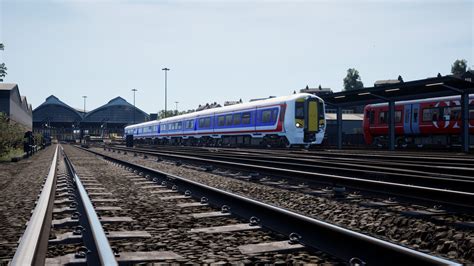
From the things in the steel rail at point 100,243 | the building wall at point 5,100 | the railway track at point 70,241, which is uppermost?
the building wall at point 5,100

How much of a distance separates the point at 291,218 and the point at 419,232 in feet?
4.60

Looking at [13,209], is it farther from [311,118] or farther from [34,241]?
[311,118]

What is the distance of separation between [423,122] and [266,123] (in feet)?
33.0

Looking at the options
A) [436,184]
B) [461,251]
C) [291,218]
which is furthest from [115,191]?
[461,251]

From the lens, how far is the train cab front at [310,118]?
1038 inches

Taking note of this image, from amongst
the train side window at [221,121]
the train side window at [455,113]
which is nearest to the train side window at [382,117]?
the train side window at [455,113]

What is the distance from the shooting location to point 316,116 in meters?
27.2

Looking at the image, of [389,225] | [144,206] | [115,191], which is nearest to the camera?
[389,225]

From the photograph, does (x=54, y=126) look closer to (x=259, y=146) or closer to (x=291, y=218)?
(x=259, y=146)

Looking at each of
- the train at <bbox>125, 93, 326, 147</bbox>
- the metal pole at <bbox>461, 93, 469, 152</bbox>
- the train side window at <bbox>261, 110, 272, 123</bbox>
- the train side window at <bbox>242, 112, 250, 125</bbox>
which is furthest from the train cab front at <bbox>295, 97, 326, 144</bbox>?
the metal pole at <bbox>461, 93, 469, 152</bbox>

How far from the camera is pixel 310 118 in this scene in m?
26.8

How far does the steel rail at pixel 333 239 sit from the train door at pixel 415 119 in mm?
25932

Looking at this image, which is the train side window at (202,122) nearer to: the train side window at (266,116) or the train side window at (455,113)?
the train side window at (266,116)

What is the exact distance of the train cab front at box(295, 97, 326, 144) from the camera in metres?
26.4
